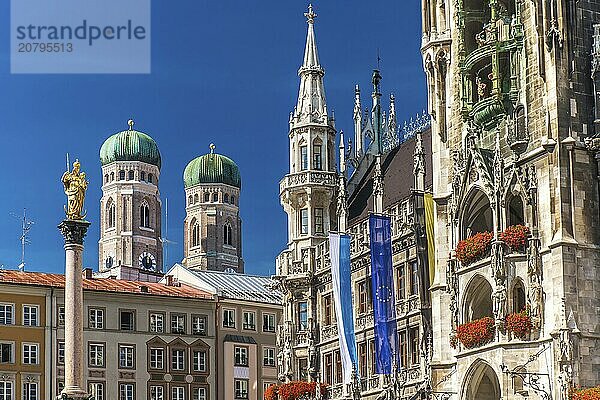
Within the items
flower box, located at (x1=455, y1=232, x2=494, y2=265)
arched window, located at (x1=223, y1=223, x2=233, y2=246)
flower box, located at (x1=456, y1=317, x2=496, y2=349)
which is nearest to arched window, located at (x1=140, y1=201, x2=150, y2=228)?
arched window, located at (x1=223, y1=223, x2=233, y2=246)

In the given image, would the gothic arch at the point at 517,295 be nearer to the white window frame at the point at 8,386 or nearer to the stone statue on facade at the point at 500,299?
the stone statue on facade at the point at 500,299

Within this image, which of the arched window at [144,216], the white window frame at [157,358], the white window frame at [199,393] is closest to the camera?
the white window frame at [157,358]

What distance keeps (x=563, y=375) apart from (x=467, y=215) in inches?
383

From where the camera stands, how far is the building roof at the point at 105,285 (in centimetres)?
9306

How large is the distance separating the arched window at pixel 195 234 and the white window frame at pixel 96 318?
80359 millimetres

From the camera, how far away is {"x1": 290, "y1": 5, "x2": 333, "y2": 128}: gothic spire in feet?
250

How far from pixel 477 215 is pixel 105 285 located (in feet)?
156

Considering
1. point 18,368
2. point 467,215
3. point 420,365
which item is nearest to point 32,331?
point 18,368

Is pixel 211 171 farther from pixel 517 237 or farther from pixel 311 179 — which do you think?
pixel 517 237

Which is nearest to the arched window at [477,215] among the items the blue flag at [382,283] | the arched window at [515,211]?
the arched window at [515,211]

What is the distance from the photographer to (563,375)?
49.1 m

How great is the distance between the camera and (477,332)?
53.2m

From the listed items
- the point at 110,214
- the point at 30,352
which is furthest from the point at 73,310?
the point at 110,214

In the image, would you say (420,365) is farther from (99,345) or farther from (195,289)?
(195,289)
